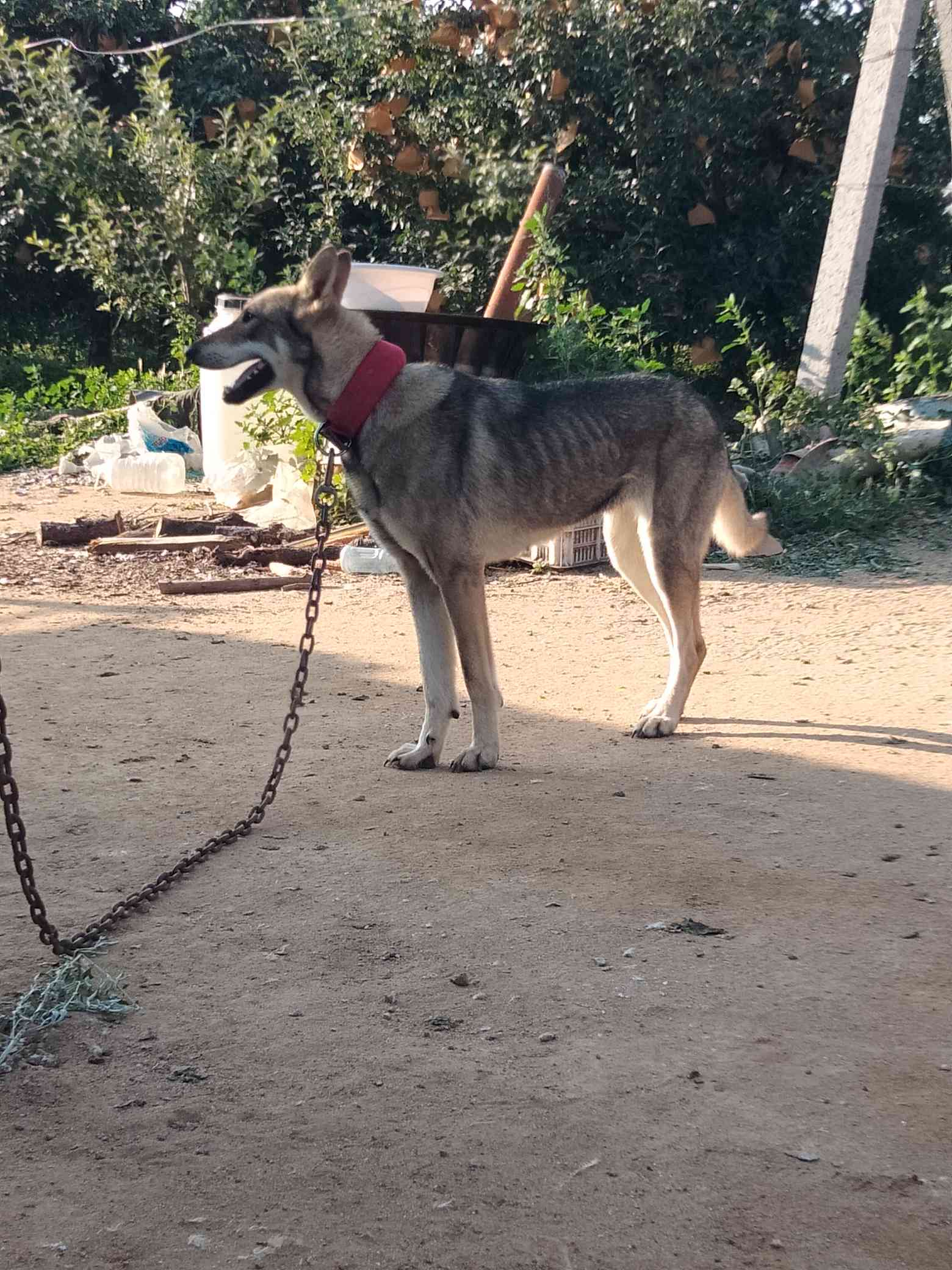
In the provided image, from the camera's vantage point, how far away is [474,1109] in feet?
7.63

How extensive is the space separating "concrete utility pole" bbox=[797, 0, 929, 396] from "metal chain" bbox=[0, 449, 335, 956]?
19.3ft

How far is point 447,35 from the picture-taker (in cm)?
1152

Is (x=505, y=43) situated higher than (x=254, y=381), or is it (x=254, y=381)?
(x=505, y=43)

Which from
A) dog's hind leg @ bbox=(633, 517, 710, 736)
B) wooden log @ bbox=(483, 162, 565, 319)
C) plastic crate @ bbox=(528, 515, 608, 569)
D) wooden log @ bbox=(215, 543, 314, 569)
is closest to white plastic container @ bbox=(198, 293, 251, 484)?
wooden log @ bbox=(215, 543, 314, 569)

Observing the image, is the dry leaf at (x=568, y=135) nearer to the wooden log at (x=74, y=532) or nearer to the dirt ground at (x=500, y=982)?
the wooden log at (x=74, y=532)

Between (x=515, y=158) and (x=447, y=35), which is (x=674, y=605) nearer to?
(x=515, y=158)

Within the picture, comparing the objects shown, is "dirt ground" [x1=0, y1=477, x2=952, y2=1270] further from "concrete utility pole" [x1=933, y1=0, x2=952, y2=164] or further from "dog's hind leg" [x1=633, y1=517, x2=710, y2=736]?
"concrete utility pole" [x1=933, y1=0, x2=952, y2=164]

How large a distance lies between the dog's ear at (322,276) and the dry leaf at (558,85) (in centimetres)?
731

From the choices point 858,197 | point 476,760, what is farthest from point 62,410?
point 476,760

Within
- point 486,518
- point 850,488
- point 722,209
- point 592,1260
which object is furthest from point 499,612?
point 722,209

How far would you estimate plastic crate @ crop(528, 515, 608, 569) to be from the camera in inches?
308

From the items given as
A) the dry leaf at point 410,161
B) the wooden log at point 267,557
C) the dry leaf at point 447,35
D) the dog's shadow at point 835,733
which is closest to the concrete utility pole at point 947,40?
the dry leaf at point 447,35

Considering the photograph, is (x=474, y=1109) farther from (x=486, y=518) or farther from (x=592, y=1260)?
(x=486, y=518)

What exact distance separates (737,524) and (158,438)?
6.75 metres
